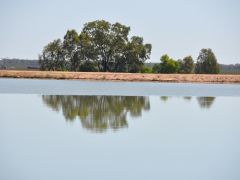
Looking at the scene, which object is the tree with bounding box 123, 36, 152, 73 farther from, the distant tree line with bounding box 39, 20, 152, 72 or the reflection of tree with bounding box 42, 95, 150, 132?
the reflection of tree with bounding box 42, 95, 150, 132

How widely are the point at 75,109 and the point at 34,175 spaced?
1418 cm

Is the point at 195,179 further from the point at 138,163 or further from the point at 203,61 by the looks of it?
the point at 203,61

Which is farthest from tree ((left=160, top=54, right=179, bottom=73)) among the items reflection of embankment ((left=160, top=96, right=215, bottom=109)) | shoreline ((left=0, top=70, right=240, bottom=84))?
reflection of embankment ((left=160, top=96, right=215, bottom=109))

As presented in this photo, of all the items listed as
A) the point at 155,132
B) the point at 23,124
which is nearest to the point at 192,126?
the point at 155,132

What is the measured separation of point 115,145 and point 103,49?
7059 centimetres

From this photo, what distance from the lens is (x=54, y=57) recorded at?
292 feet

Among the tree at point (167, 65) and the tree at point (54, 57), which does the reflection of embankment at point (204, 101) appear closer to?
the tree at point (54, 57)

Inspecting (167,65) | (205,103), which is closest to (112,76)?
(167,65)

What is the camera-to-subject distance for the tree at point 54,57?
87.6m

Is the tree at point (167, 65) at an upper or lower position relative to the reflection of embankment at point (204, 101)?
upper

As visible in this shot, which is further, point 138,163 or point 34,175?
point 138,163

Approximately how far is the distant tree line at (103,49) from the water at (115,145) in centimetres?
→ 5828

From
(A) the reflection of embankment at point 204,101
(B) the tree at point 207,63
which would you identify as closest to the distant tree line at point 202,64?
(B) the tree at point 207,63

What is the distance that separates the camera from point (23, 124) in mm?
19938
